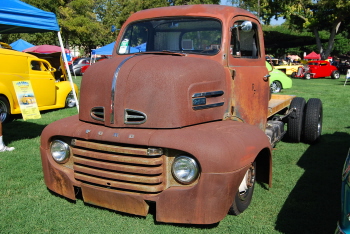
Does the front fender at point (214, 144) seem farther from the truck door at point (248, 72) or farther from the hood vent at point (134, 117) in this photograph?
the truck door at point (248, 72)

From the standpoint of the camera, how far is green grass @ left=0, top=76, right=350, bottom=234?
3441 millimetres

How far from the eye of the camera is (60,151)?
3.70 m

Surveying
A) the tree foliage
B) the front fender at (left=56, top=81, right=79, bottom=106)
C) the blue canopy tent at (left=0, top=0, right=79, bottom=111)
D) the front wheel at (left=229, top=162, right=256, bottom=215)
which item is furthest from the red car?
the front wheel at (left=229, top=162, right=256, bottom=215)

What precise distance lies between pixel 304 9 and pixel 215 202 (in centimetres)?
3447

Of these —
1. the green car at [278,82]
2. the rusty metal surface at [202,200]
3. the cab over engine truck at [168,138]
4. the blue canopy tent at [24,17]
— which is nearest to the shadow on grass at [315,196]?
the cab over engine truck at [168,138]

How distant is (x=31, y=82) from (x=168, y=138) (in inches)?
311

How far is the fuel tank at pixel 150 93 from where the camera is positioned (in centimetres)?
332

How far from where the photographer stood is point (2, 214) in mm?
3748

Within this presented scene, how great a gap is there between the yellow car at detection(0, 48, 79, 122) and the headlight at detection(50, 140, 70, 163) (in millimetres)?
5671

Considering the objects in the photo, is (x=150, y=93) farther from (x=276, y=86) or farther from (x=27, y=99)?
(x=276, y=86)

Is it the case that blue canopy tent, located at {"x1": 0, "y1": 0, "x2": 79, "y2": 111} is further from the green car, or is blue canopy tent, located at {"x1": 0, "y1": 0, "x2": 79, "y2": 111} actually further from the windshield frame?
the green car

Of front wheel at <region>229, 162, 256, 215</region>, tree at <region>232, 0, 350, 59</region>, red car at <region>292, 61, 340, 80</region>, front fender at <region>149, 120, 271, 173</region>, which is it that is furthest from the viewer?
tree at <region>232, 0, 350, 59</region>

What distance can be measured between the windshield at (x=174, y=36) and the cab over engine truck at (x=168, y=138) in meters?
0.03

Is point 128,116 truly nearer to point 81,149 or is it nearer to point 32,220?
point 81,149
